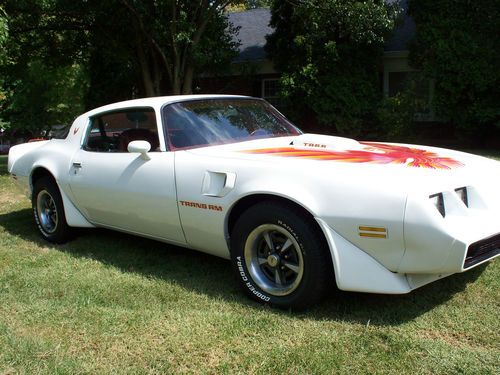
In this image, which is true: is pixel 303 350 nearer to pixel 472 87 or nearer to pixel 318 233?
pixel 318 233

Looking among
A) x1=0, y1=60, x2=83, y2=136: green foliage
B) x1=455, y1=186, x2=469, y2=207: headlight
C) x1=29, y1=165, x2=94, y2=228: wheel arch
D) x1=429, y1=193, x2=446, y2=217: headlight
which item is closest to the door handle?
x1=429, y1=193, x2=446, y2=217: headlight

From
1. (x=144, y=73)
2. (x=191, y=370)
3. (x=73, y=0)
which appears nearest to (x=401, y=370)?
(x=191, y=370)

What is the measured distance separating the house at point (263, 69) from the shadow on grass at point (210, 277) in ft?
33.1

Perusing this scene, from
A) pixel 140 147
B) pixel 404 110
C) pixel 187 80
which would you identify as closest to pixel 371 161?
pixel 140 147

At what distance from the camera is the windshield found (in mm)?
4320

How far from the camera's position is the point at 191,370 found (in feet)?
9.25

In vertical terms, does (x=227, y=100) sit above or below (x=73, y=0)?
below

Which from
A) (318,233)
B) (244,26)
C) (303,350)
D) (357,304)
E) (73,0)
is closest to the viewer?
(303,350)

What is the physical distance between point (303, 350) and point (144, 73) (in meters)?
11.5

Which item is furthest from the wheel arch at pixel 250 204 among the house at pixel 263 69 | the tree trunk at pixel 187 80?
the house at pixel 263 69

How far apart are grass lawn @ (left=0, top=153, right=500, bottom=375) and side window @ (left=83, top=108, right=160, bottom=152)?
1.18m

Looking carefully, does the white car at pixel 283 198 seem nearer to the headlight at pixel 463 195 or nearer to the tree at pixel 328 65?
the headlight at pixel 463 195

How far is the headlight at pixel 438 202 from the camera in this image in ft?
9.95

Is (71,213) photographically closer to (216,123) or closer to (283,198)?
(216,123)
